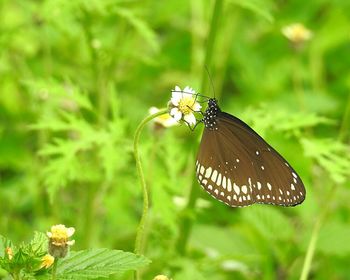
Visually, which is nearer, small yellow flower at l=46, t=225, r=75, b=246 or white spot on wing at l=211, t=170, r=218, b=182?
small yellow flower at l=46, t=225, r=75, b=246

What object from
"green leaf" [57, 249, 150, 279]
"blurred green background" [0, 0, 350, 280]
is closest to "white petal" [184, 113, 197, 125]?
"green leaf" [57, 249, 150, 279]

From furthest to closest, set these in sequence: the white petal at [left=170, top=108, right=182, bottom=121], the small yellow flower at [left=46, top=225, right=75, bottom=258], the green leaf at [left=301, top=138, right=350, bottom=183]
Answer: the green leaf at [left=301, top=138, right=350, bottom=183], the white petal at [left=170, top=108, right=182, bottom=121], the small yellow flower at [left=46, top=225, right=75, bottom=258]

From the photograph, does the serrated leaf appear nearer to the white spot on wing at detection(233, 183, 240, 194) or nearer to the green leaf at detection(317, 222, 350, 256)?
the green leaf at detection(317, 222, 350, 256)

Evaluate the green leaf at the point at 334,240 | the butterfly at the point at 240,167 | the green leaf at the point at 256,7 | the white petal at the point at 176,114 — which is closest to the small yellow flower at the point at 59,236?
the white petal at the point at 176,114

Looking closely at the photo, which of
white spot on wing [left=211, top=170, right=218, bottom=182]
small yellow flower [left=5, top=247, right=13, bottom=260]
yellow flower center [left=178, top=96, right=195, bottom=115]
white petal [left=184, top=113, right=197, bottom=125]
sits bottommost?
small yellow flower [left=5, top=247, right=13, bottom=260]

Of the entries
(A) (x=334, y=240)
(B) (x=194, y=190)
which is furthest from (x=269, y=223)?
(B) (x=194, y=190)

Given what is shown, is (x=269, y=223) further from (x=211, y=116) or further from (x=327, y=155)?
(x=211, y=116)

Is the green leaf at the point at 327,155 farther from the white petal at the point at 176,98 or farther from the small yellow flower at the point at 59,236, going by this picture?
the small yellow flower at the point at 59,236
